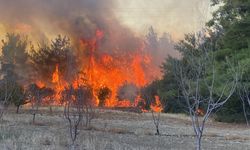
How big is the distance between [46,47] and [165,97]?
2524 cm

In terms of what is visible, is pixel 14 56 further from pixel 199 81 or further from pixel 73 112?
pixel 73 112

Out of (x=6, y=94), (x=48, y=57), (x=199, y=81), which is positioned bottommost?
(x=6, y=94)

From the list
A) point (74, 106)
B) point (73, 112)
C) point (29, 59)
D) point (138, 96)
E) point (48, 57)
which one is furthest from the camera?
point (29, 59)

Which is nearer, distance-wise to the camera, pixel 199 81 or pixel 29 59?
pixel 199 81

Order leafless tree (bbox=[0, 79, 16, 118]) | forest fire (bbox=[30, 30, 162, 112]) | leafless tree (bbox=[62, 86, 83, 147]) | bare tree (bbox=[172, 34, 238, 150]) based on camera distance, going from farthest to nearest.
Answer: forest fire (bbox=[30, 30, 162, 112]) < leafless tree (bbox=[0, 79, 16, 118]) < leafless tree (bbox=[62, 86, 83, 147]) < bare tree (bbox=[172, 34, 238, 150])

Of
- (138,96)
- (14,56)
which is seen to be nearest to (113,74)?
(138,96)

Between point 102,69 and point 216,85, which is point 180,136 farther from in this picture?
point 102,69

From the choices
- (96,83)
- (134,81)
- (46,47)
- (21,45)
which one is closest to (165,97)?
(96,83)

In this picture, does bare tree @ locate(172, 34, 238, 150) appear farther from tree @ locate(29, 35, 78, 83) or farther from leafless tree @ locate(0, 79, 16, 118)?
tree @ locate(29, 35, 78, 83)

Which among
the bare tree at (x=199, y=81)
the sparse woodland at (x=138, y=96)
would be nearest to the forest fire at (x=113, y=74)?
the sparse woodland at (x=138, y=96)

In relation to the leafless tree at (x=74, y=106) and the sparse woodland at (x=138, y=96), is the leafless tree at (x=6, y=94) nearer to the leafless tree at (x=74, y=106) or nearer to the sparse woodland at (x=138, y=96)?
the sparse woodland at (x=138, y=96)

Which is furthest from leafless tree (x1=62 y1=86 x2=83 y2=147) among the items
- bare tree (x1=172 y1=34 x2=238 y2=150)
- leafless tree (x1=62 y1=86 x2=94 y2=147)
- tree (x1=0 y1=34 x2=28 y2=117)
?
tree (x1=0 y1=34 x2=28 y2=117)

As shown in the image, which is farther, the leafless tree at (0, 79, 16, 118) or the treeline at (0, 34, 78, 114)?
the treeline at (0, 34, 78, 114)

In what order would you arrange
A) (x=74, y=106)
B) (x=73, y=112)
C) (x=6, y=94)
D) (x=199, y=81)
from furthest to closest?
(x=199, y=81) < (x=74, y=106) < (x=6, y=94) < (x=73, y=112)
